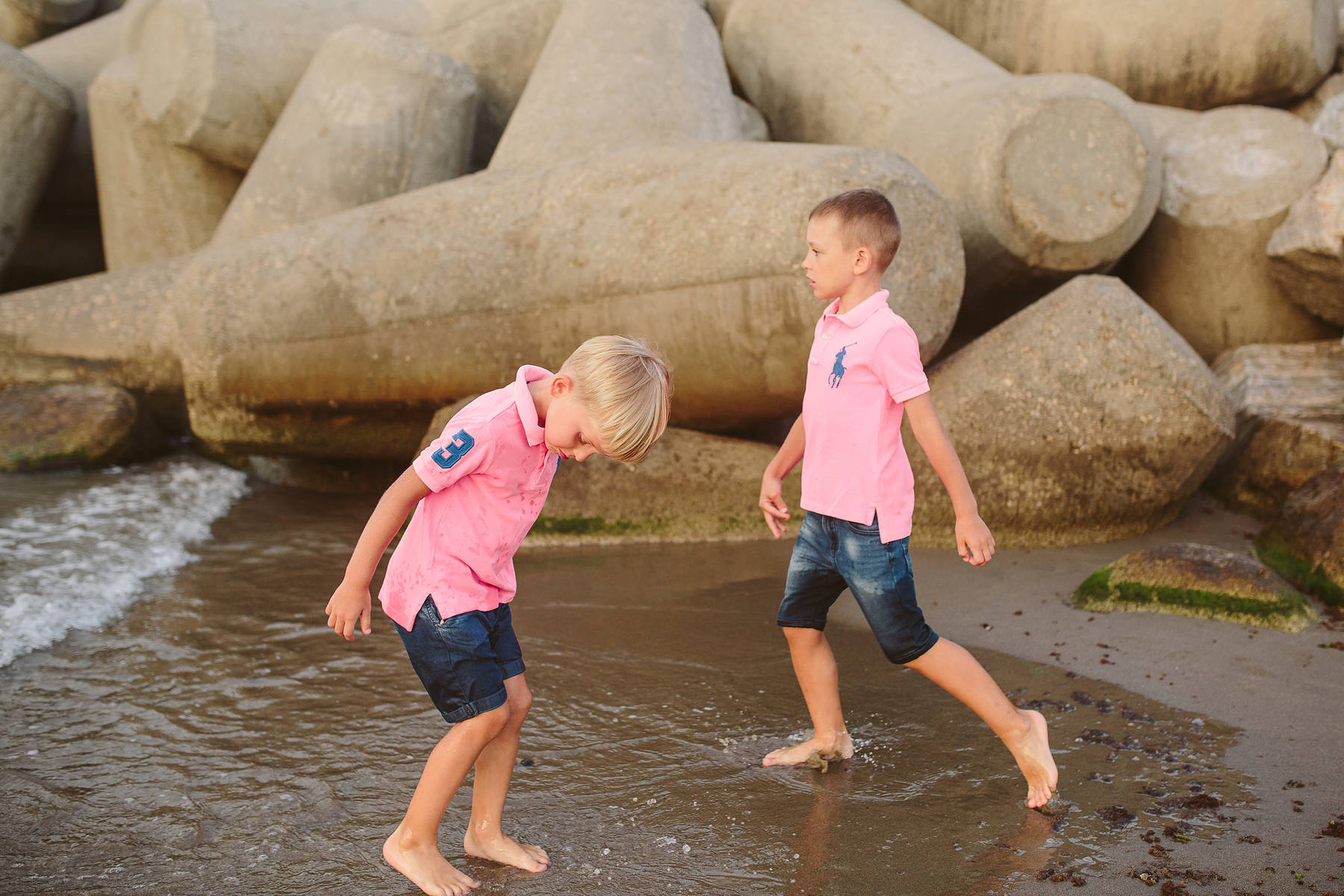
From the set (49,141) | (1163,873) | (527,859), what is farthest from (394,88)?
(1163,873)

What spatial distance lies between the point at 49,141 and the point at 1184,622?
320 inches

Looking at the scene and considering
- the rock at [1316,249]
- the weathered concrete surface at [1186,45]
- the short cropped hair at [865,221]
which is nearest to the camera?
the short cropped hair at [865,221]

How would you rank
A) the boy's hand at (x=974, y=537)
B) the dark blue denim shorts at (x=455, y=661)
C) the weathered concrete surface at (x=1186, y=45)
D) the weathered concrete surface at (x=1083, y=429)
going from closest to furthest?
1. the dark blue denim shorts at (x=455, y=661)
2. the boy's hand at (x=974, y=537)
3. the weathered concrete surface at (x=1083, y=429)
4. the weathered concrete surface at (x=1186, y=45)

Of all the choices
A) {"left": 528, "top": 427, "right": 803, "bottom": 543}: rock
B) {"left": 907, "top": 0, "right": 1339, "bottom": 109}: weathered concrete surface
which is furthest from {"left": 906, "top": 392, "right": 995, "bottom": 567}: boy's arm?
{"left": 907, "top": 0, "right": 1339, "bottom": 109}: weathered concrete surface

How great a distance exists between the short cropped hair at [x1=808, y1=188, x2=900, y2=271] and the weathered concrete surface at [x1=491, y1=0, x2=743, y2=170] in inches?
122

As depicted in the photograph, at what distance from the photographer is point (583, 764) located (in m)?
2.89

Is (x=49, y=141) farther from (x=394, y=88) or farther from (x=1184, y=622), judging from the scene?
(x=1184, y=622)

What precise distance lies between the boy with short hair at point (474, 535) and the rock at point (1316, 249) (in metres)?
4.45

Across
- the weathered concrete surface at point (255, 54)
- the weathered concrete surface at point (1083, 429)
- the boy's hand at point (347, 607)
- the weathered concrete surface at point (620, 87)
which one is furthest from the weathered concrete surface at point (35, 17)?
the boy's hand at point (347, 607)

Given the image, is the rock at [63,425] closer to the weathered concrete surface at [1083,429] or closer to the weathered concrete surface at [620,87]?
the weathered concrete surface at [620,87]

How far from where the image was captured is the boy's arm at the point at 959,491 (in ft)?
8.34

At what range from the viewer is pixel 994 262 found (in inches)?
213

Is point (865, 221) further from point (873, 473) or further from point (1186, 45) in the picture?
point (1186, 45)

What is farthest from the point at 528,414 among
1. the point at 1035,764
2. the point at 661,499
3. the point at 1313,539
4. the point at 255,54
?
the point at 255,54
